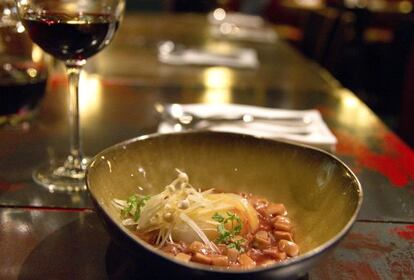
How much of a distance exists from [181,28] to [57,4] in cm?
198

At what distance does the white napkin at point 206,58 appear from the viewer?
199 cm

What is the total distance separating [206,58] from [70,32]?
1170 millimetres

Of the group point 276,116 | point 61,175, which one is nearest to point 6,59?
point 61,175

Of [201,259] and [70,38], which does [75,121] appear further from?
[201,259]

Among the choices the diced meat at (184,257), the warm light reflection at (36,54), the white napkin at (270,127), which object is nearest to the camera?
the diced meat at (184,257)

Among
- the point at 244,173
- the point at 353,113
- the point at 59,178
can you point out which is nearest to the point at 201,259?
the point at 244,173

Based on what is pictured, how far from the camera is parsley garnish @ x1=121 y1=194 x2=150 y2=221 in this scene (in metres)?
0.68

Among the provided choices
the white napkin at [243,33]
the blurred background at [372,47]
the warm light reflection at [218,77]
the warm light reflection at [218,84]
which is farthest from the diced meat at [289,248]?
the blurred background at [372,47]

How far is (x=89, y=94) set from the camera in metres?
1.51

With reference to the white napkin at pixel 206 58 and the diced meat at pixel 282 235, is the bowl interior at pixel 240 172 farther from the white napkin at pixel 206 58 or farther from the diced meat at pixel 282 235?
the white napkin at pixel 206 58

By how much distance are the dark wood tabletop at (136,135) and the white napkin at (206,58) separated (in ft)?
0.18

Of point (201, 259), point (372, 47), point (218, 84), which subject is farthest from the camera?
point (372, 47)

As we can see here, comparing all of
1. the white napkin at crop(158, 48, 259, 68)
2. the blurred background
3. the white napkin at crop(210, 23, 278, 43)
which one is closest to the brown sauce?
the white napkin at crop(158, 48, 259, 68)

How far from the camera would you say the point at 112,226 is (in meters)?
0.57
